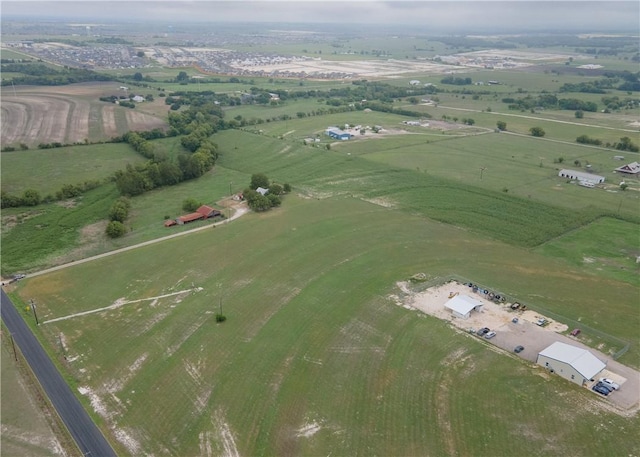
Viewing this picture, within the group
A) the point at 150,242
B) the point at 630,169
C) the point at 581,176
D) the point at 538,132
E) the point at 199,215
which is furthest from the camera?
the point at 538,132

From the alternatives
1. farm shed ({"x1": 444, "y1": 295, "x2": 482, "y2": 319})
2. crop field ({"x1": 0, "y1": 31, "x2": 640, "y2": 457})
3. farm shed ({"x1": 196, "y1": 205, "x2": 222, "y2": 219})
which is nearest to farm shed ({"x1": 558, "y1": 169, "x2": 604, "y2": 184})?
crop field ({"x1": 0, "y1": 31, "x2": 640, "y2": 457})

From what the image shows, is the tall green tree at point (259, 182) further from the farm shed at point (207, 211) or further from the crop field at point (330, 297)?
the farm shed at point (207, 211)

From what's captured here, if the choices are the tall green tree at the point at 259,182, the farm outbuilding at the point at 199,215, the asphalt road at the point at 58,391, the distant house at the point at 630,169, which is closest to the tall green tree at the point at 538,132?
the distant house at the point at 630,169

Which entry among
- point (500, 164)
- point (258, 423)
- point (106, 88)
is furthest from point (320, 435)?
point (106, 88)

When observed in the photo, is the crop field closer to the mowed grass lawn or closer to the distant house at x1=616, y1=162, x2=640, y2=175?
the mowed grass lawn

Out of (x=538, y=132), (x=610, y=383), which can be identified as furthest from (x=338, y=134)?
(x=610, y=383)

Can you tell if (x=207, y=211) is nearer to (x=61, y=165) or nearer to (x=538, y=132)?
(x=61, y=165)
